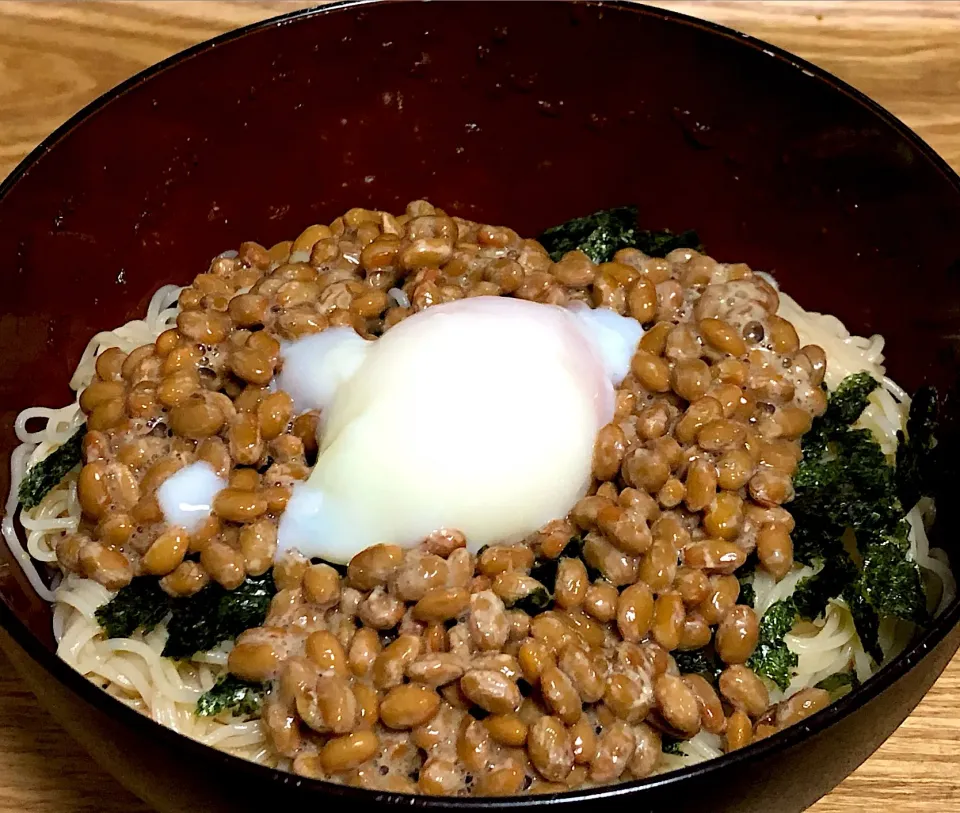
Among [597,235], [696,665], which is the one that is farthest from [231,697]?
[597,235]

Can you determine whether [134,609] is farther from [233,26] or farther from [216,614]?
[233,26]

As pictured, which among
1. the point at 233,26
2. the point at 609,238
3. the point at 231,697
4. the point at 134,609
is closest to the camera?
the point at 231,697

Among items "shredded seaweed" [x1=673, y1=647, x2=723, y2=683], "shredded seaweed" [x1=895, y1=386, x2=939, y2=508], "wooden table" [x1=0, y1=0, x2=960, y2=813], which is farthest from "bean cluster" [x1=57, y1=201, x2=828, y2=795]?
"wooden table" [x1=0, y1=0, x2=960, y2=813]

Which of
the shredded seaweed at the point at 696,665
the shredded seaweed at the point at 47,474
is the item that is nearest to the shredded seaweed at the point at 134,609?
the shredded seaweed at the point at 47,474

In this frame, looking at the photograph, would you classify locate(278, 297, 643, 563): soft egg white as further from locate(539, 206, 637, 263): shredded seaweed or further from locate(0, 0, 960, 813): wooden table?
locate(0, 0, 960, 813): wooden table

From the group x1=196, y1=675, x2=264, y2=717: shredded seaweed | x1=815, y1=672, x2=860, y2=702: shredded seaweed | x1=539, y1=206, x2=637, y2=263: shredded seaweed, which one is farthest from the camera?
x1=539, y1=206, x2=637, y2=263: shredded seaweed

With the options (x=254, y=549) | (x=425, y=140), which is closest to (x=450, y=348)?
(x=254, y=549)
